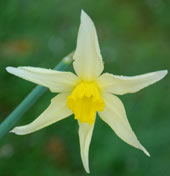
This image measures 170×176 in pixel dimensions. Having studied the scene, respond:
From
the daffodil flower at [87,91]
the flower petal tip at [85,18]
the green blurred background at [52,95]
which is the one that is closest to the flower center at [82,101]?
the daffodil flower at [87,91]

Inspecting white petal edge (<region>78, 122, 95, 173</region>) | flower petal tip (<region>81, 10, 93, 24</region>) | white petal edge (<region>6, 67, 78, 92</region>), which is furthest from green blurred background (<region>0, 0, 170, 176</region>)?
flower petal tip (<region>81, 10, 93, 24</region>)

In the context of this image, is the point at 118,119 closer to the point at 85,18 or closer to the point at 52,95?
the point at 85,18

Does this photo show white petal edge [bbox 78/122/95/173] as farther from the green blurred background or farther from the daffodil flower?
the green blurred background

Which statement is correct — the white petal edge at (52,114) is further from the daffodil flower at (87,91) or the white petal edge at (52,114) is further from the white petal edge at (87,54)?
the white petal edge at (87,54)

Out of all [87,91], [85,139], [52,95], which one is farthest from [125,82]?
[52,95]

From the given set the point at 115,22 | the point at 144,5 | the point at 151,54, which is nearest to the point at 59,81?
the point at 151,54

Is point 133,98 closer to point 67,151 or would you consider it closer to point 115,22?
point 67,151

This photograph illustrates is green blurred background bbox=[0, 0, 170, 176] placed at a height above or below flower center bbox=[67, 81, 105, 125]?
below
